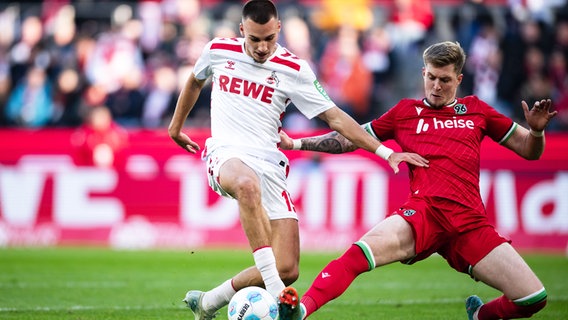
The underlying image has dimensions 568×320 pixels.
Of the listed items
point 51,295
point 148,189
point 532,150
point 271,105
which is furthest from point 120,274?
point 532,150

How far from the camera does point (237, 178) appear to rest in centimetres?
733

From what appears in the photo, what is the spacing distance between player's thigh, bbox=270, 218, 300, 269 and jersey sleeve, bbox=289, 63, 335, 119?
0.90 m

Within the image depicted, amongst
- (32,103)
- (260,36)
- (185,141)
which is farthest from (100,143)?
(260,36)

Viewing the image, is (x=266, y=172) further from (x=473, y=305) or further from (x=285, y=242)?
(x=473, y=305)

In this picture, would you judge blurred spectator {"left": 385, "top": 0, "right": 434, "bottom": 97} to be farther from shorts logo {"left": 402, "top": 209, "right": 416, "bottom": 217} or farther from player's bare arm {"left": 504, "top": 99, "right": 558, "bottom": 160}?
shorts logo {"left": 402, "top": 209, "right": 416, "bottom": 217}

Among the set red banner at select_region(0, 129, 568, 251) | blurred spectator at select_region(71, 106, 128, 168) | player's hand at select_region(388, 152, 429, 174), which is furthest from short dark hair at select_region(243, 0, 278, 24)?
blurred spectator at select_region(71, 106, 128, 168)

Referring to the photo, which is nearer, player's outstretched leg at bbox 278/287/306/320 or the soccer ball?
Result: player's outstretched leg at bbox 278/287/306/320

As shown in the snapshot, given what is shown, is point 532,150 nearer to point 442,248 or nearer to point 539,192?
point 442,248

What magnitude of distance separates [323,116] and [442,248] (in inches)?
55.5

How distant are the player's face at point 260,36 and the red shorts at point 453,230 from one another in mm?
1653

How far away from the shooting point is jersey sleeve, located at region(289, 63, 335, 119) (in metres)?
7.79

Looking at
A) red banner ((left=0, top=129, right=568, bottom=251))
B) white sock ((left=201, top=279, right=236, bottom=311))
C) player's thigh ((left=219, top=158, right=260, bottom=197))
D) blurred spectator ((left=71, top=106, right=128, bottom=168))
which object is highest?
player's thigh ((left=219, top=158, right=260, bottom=197))

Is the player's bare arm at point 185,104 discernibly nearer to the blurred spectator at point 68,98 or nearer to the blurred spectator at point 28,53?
the blurred spectator at point 68,98

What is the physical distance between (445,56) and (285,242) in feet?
6.34
